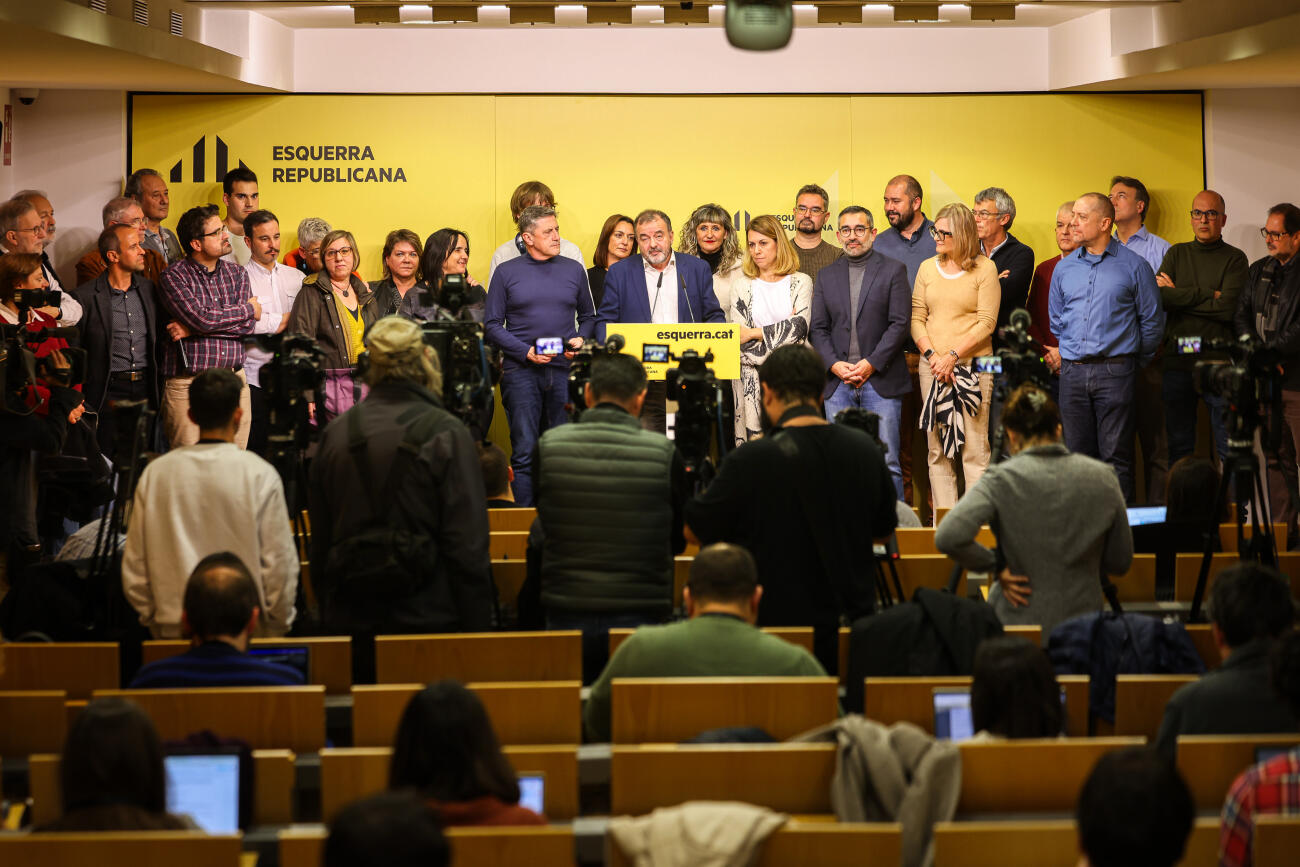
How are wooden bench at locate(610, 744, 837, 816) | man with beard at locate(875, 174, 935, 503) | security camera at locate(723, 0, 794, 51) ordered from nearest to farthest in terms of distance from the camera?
wooden bench at locate(610, 744, 837, 816), security camera at locate(723, 0, 794, 51), man with beard at locate(875, 174, 935, 503)

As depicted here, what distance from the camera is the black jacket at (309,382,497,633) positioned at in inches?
152

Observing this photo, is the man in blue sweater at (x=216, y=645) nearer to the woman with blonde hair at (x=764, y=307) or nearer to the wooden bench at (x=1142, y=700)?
the wooden bench at (x=1142, y=700)

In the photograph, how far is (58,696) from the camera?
3186 millimetres

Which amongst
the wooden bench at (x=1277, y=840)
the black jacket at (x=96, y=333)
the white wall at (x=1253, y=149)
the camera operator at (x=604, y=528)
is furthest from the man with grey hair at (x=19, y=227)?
the white wall at (x=1253, y=149)

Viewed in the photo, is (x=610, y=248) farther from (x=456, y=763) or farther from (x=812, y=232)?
(x=456, y=763)

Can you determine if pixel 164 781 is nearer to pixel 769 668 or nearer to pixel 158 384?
pixel 769 668

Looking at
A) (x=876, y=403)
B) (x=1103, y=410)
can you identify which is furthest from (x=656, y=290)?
(x=1103, y=410)

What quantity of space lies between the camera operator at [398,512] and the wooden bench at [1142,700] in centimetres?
169

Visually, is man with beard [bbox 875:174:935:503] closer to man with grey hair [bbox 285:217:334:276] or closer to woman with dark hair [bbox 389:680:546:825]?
man with grey hair [bbox 285:217:334:276]

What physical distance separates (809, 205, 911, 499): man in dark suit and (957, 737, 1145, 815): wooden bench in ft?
16.1

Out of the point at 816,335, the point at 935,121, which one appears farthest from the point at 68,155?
the point at 935,121

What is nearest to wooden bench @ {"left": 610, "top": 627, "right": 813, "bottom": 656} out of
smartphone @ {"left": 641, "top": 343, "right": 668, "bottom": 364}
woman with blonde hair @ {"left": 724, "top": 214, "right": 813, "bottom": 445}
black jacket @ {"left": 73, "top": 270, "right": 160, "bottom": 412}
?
smartphone @ {"left": 641, "top": 343, "right": 668, "bottom": 364}

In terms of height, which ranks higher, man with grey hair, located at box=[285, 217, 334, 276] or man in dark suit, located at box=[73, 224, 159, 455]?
man with grey hair, located at box=[285, 217, 334, 276]

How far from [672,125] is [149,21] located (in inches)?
128
